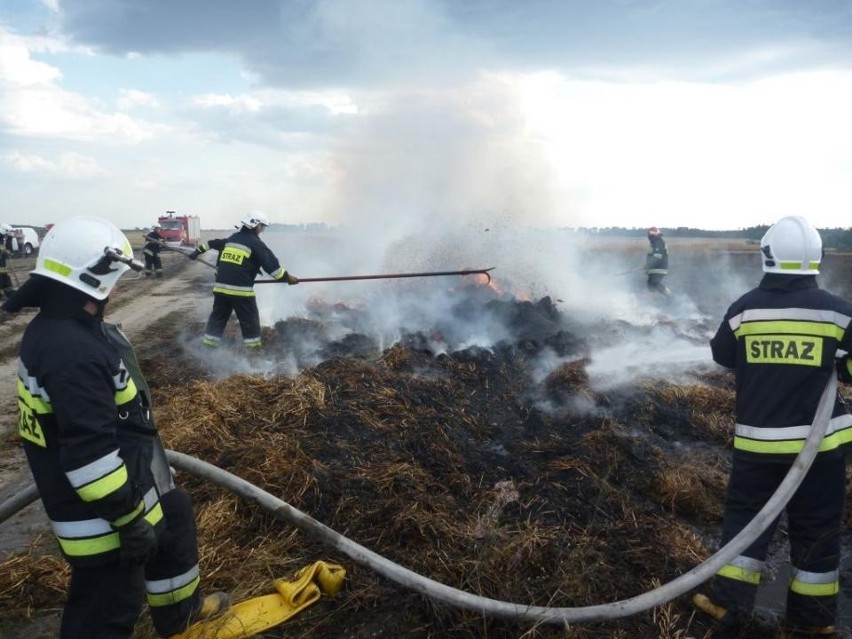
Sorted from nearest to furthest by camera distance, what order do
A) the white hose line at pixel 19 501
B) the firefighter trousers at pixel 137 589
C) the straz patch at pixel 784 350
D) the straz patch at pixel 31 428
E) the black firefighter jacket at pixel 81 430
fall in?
the black firefighter jacket at pixel 81 430, the straz patch at pixel 31 428, the firefighter trousers at pixel 137 589, the white hose line at pixel 19 501, the straz patch at pixel 784 350

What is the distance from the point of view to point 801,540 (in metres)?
3.21

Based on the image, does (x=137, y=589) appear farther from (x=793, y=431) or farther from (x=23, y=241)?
(x=23, y=241)

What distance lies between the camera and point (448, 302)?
38.9 feet

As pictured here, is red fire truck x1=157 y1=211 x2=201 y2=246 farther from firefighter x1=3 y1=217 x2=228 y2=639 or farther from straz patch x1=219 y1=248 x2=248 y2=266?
firefighter x1=3 y1=217 x2=228 y2=639

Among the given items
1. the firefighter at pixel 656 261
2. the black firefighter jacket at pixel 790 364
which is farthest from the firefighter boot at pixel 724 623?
the firefighter at pixel 656 261

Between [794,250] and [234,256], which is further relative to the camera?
[234,256]

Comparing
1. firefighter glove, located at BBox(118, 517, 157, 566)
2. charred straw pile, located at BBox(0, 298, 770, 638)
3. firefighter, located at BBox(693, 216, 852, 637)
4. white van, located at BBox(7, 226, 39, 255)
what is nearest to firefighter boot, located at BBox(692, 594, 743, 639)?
firefighter, located at BBox(693, 216, 852, 637)

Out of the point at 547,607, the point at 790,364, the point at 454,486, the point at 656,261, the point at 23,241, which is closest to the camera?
the point at 547,607

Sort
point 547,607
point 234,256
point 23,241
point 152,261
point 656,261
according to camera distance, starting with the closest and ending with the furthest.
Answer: point 547,607, point 234,256, point 656,261, point 152,261, point 23,241

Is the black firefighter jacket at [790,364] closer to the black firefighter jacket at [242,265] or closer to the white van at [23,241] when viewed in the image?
the black firefighter jacket at [242,265]

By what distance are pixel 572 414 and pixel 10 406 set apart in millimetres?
6449

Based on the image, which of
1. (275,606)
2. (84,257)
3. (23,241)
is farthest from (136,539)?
(23,241)

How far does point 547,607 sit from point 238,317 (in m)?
Answer: 6.27

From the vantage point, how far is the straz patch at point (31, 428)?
2.35m
